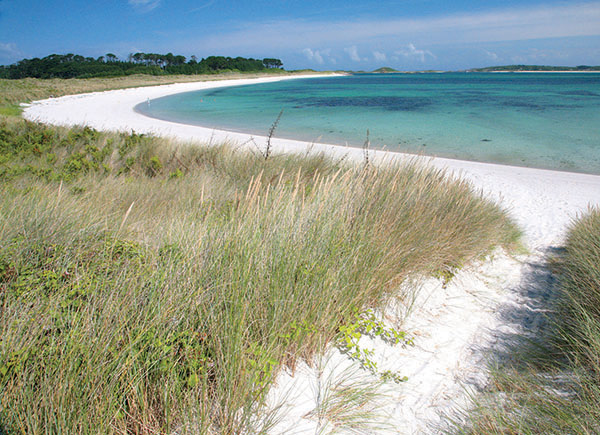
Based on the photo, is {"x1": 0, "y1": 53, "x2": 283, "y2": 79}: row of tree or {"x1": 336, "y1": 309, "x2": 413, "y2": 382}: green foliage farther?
{"x1": 0, "y1": 53, "x2": 283, "y2": 79}: row of tree

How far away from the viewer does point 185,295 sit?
190 cm

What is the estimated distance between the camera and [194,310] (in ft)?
6.01

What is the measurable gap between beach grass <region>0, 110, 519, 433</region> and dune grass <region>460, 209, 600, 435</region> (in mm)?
955

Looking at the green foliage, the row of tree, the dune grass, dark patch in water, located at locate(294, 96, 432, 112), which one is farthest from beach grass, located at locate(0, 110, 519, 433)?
the row of tree

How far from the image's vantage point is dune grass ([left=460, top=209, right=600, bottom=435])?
1.60m

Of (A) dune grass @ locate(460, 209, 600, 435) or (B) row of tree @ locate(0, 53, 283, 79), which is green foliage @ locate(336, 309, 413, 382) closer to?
(A) dune grass @ locate(460, 209, 600, 435)

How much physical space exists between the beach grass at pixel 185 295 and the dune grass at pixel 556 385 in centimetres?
95

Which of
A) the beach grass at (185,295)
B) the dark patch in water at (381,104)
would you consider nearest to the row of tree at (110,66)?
the dark patch in water at (381,104)

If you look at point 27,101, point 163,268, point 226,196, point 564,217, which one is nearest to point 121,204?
point 226,196

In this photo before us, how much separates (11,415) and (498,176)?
1013cm

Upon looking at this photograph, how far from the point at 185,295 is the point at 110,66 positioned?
9816 cm

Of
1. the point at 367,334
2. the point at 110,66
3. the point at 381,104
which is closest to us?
the point at 367,334

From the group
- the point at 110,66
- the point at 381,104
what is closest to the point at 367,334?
the point at 381,104

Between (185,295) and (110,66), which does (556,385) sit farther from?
(110,66)
